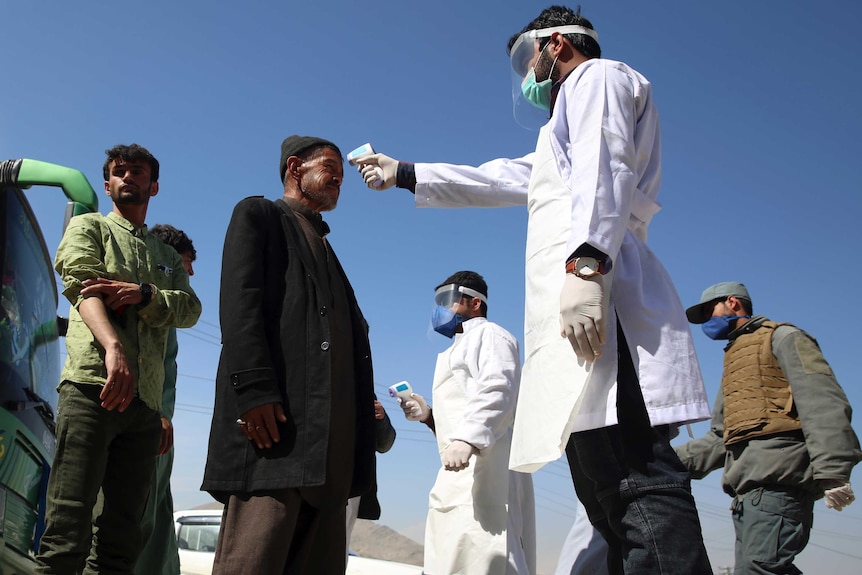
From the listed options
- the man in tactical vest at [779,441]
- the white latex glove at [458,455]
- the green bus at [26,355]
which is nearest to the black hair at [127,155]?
the green bus at [26,355]

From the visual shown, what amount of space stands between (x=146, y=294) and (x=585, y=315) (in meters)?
2.15

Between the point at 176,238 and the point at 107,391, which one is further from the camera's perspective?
the point at 176,238

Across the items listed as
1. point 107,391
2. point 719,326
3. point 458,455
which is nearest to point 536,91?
point 107,391

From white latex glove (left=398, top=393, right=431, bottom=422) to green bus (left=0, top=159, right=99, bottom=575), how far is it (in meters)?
3.06

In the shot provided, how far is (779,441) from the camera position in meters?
5.14

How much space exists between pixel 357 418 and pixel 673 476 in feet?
4.06

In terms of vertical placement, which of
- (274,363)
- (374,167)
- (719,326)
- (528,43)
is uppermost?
(528,43)

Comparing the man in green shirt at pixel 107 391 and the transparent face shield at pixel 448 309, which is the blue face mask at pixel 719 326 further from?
the man in green shirt at pixel 107 391

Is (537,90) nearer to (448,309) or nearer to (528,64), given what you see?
(528,64)

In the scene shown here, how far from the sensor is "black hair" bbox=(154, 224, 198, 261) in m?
6.48

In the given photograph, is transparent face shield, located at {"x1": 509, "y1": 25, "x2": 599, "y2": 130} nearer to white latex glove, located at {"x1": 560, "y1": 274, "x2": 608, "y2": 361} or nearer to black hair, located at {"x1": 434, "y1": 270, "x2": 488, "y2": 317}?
white latex glove, located at {"x1": 560, "y1": 274, "x2": 608, "y2": 361}

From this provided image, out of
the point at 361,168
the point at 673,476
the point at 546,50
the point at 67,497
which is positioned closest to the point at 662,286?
the point at 673,476

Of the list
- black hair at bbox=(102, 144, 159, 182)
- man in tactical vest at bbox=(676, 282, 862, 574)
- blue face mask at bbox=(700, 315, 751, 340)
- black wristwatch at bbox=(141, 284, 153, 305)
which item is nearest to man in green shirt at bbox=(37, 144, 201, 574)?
black wristwatch at bbox=(141, 284, 153, 305)

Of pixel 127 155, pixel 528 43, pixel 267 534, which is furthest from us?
pixel 127 155
